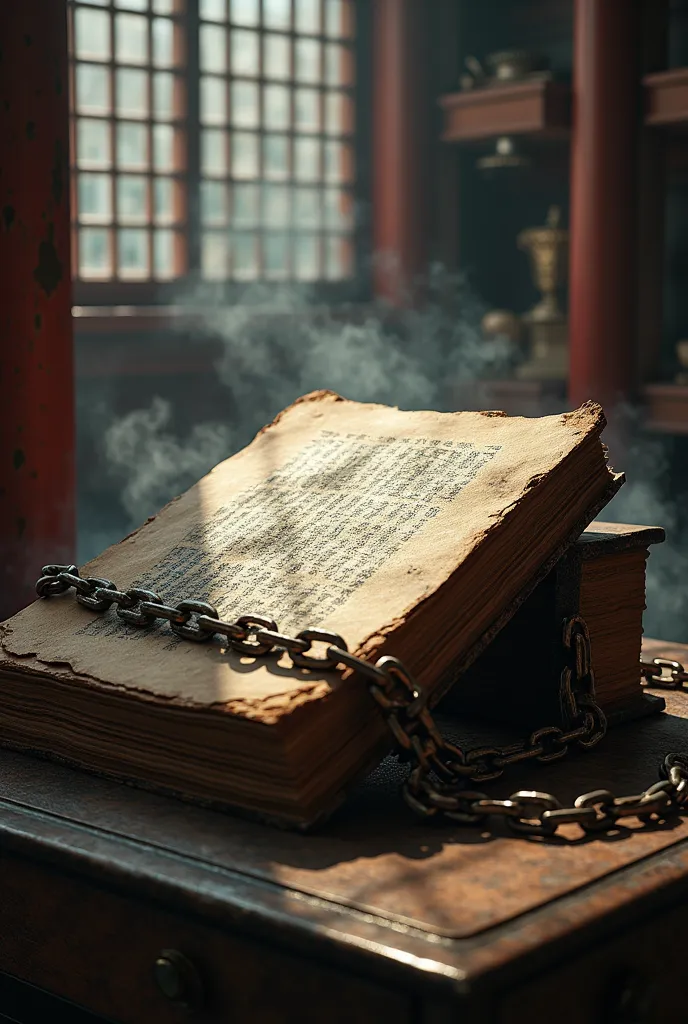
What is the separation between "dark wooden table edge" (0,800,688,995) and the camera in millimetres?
699

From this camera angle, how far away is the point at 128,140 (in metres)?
5.43

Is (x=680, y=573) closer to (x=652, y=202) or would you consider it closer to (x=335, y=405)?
(x=652, y=202)

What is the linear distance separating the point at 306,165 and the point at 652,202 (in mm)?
1764

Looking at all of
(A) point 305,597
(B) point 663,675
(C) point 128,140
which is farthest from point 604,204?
(A) point 305,597

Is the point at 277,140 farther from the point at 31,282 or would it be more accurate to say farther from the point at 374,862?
the point at 374,862

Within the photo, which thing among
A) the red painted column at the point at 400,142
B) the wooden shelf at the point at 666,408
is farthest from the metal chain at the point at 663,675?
the red painted column at the point at 400,142

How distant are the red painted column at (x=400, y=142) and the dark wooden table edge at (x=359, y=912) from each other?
17.2 ft

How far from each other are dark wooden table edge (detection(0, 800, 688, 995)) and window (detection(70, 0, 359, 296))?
4.58 meters

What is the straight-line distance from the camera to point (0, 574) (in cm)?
162

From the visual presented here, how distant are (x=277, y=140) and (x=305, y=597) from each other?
5210 mm

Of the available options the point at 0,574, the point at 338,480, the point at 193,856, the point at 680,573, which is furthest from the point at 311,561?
the point at 680,573

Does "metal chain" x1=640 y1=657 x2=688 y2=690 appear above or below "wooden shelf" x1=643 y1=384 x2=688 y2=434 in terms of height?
below

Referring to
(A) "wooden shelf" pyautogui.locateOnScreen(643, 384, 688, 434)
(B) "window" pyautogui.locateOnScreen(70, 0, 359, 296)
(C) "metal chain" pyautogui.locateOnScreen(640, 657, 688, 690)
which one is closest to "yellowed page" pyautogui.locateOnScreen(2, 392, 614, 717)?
(C) "metal chain" pyautogui.locateOnScreen(640, 657, 688, 690)

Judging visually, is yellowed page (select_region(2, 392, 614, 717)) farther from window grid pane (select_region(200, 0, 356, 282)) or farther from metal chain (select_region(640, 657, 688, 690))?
window grid pane (select_region(200, 0, 356, 282))
